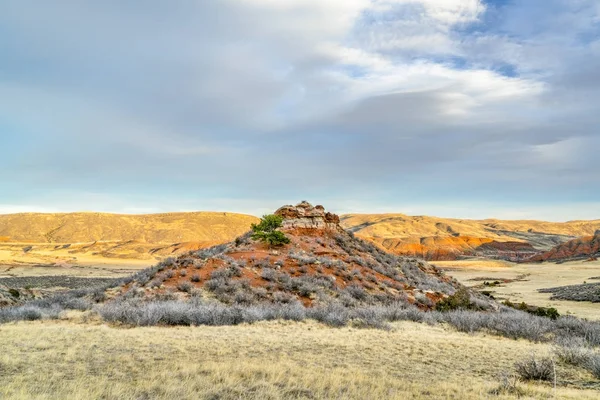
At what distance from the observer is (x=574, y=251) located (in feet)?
313

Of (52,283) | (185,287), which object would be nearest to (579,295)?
(185,287)

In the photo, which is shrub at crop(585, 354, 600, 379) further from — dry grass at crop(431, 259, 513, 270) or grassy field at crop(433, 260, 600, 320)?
dry grass at crop(431, 259, 513, 270)

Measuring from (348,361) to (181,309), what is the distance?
7.73m

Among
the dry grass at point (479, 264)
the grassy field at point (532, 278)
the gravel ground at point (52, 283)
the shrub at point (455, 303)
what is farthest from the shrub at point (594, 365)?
the dry grass at point (479, 264)

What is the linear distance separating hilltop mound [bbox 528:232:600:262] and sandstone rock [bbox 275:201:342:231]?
77894 mm

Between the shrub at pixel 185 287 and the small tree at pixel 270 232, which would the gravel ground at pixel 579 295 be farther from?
the shrub at pixel 185 287

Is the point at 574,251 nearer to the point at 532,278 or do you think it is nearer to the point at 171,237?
the point at 532,278

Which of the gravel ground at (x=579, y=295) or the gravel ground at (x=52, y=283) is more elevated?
the gravel ground at (x=579, y=295)

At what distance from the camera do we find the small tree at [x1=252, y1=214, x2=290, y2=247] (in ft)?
88.4

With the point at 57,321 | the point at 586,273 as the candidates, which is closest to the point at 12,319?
the point at 57,321

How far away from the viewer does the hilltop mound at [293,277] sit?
19391 mm

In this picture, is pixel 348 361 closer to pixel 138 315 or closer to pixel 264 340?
pixel 264 340

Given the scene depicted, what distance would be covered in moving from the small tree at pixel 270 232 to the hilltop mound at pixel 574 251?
8354 centimetres

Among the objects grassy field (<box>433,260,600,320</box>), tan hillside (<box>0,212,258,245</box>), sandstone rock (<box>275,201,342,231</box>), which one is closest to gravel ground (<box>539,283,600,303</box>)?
grassy field (<box>433,260,600,320</box>)
